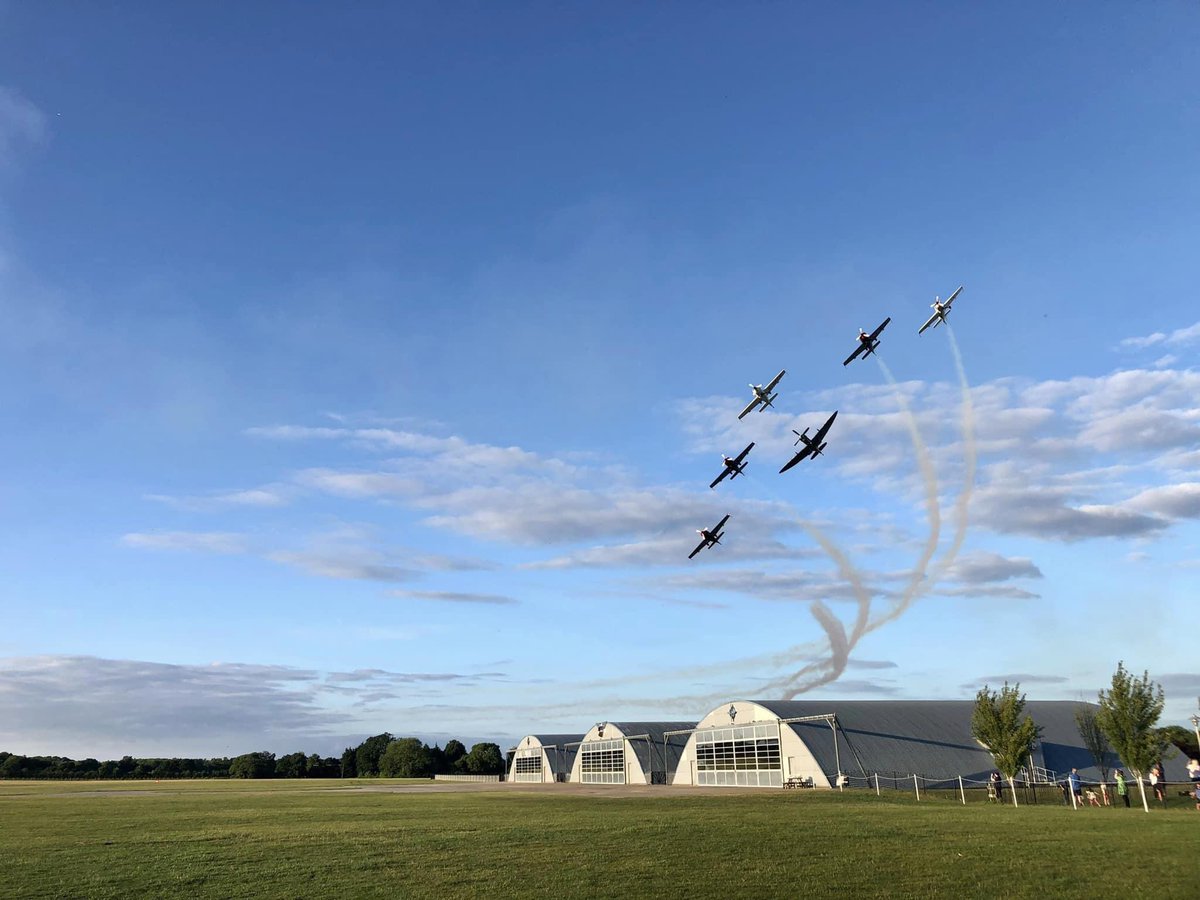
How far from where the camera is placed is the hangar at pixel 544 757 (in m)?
100

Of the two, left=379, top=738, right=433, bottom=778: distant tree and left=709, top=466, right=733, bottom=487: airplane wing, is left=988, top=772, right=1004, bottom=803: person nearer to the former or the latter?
left=709, top=466, right=733, bottom=487: airplane wing

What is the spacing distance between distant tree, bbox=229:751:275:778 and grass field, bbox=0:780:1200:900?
441ft

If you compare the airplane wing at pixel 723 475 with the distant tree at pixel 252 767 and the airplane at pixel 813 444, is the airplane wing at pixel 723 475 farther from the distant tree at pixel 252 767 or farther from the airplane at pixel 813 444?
the distant tree at pixel 252 767

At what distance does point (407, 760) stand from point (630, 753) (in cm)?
7937

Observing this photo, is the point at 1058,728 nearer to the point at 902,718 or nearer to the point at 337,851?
the point at 902,718

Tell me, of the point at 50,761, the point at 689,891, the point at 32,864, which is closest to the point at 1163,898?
the point at 689,891

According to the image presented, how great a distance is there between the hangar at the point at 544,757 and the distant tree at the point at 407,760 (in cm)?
4129

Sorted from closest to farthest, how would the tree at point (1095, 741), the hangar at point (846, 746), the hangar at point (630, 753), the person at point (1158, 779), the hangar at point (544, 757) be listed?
the person at point (1158, 779), the tree at point (1095, 741), the hangar at point (846, 746), the hangar at point (630, 753), the hangar at point (544, 757)

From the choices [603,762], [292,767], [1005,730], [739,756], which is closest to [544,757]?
[603,762]

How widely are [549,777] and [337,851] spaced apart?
7920 cm

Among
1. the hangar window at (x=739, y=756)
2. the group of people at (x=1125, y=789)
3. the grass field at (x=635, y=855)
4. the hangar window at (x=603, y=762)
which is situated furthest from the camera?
the hangar window at (x=603, y=762)

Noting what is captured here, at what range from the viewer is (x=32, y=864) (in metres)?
25.1

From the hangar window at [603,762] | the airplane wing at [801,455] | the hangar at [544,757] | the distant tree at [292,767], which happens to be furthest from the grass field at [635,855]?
the distant tree at [292,767]

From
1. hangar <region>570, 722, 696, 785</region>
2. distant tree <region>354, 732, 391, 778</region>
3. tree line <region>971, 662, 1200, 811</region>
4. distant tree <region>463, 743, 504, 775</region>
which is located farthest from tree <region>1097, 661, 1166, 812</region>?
distant tree <region>354, 732, 391, 778</region>
